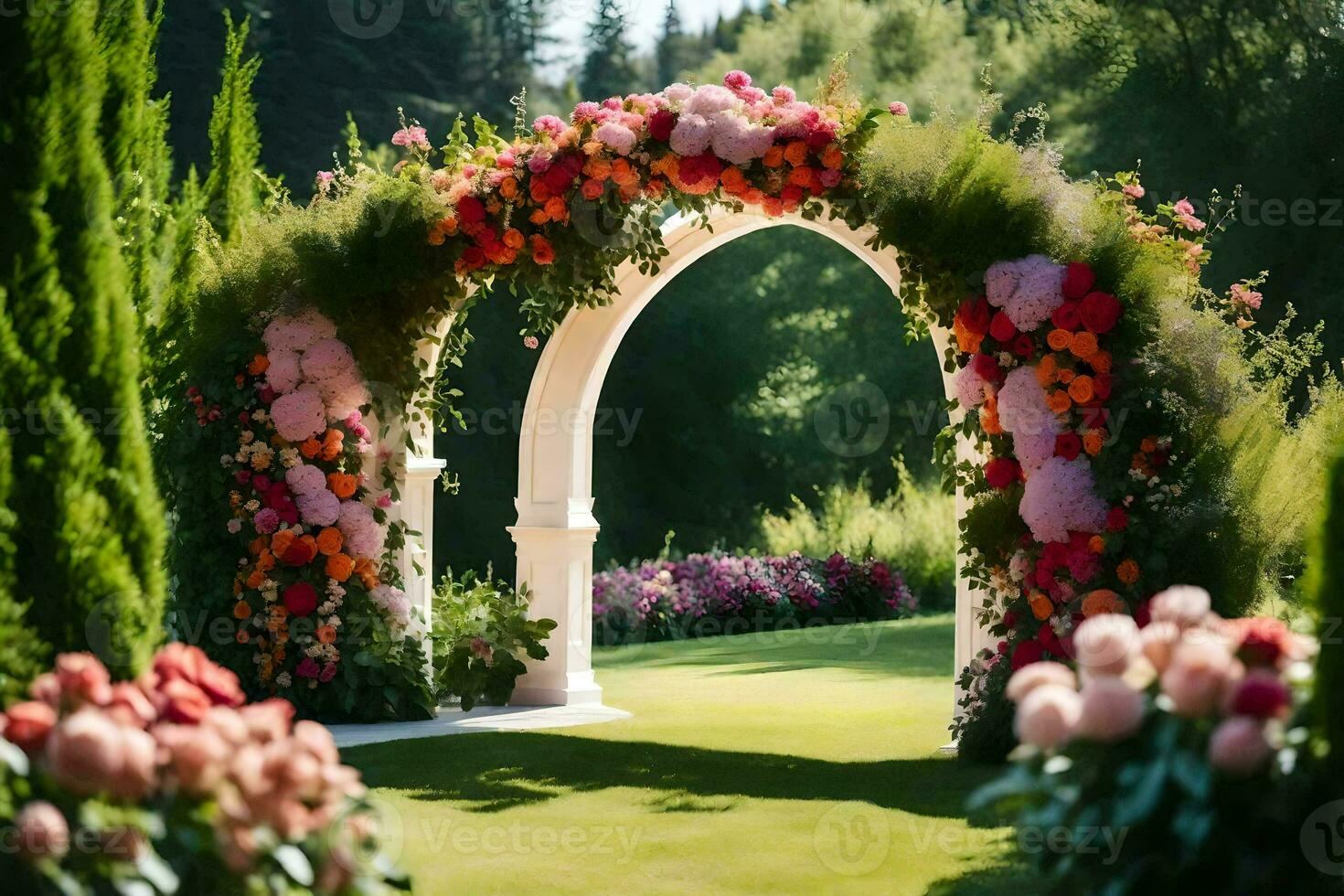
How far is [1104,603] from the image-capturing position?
22.6ft

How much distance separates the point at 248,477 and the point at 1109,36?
15.1m

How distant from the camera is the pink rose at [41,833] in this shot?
275 cm

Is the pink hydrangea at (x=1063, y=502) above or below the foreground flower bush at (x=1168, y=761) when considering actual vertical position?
above

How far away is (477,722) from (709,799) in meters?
2.78

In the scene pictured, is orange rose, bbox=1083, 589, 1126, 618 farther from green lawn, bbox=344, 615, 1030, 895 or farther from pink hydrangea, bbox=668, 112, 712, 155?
pink hydrangea, bbox=668, 112, 712, 155

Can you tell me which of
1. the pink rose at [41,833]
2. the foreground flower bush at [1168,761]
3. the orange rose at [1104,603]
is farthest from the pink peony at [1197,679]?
the orange rose at [1104,603]

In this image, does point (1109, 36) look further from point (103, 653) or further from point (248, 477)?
point (103, 653)

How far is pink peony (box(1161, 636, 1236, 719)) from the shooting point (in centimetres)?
284

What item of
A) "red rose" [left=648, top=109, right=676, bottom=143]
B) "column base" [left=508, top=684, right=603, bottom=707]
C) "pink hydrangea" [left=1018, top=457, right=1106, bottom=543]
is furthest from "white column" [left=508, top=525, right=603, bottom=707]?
"pink hydrangea" [left=1018, top=457, right=1106, bottom=543]

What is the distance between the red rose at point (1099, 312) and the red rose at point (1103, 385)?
22cm

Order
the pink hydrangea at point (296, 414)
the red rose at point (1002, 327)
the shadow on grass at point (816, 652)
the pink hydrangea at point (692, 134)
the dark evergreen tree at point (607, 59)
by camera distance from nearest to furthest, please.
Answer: the red rose at point (1002, 327)
the pink hydrangea at point (692, 134)
the pink hydrangea at point (296, 414)
the shadow on grass at point (816, 652)
the dark evergreen tree at point (607, 59)

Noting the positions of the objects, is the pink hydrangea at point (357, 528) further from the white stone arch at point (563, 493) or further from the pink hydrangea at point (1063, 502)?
the pink hydrangea at point (1063, 502)

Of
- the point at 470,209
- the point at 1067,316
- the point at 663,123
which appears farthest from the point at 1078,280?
the point at 470,209

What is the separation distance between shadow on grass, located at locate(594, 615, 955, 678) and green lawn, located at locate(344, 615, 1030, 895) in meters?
1.15
